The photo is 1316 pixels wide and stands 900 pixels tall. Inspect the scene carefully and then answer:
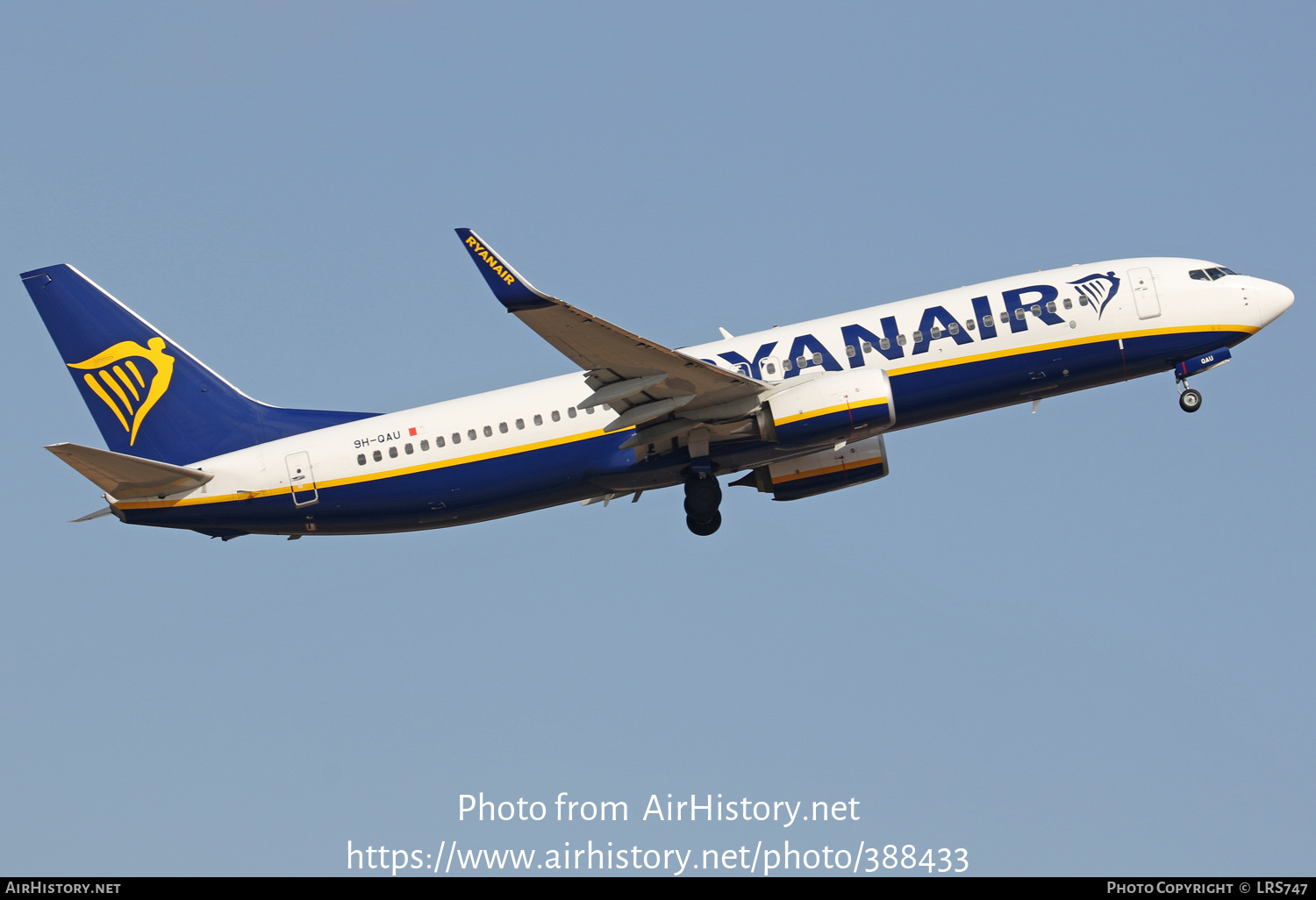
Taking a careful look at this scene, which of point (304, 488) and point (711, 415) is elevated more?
point (711, 415)

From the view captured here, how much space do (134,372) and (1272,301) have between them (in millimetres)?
33360

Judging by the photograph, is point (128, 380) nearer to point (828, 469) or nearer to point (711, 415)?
point (711, 415)

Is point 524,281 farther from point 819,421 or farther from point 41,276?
point 41,276

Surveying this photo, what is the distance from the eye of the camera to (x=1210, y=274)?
126 feet

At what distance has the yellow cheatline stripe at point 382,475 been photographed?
37.1 metres

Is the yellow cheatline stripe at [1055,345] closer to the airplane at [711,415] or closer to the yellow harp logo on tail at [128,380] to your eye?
the airplane at [711,415]

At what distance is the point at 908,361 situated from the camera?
36.6 metres

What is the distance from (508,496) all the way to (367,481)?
3.98 meters

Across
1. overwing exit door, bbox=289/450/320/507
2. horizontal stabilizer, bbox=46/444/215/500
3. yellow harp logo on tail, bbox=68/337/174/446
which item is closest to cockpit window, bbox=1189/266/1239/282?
overwing exit door, bbox=289/450/320/507

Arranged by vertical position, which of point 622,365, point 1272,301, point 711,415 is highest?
point 1272,301

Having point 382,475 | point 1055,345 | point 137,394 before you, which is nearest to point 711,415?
point 382,475

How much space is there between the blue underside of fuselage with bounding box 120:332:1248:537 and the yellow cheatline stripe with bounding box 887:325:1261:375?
0.33 feet

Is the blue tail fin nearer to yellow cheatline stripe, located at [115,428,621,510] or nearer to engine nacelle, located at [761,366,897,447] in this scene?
yellow cheatline stripe, located at [115,428,621,510]

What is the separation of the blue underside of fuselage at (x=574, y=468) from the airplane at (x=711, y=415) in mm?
49
